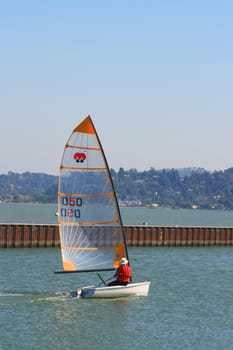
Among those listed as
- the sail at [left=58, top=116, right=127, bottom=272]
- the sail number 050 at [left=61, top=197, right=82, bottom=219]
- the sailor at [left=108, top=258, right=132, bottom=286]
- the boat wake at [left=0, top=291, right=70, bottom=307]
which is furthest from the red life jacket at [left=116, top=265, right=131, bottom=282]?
the sail number 050 at [left=61, top=197, right=82, bottom=219]

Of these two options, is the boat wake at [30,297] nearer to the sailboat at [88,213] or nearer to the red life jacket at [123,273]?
the sailboat at [88,213]

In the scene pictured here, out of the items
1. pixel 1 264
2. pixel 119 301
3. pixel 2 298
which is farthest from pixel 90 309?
pixel 1 264

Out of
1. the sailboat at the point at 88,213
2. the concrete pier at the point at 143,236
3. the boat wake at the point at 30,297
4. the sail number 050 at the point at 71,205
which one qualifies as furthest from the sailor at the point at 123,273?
the concrete pier at the point at 143,236

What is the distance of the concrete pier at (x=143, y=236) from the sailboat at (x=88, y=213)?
2966 cm

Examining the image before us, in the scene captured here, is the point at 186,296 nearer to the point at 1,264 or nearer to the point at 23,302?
the point at 23,302

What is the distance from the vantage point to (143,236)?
72875mm

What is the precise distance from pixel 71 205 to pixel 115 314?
5281mm

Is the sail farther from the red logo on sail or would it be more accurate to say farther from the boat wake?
the boat wake

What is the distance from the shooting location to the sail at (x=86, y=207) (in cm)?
3547

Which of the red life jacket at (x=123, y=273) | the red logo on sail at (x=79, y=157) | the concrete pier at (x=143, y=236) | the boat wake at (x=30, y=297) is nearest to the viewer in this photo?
the red logo on sail at (x=79, y=157)

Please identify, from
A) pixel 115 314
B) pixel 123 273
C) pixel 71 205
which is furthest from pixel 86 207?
pixel 115 314

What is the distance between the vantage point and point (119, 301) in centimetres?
3575

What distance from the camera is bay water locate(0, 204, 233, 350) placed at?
29.1 meters

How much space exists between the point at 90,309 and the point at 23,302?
319cm
